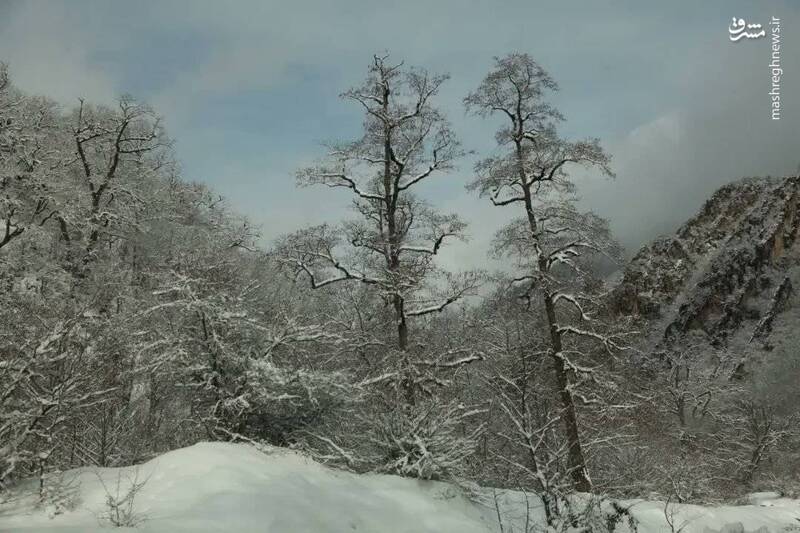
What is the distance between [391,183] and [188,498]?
865 cm

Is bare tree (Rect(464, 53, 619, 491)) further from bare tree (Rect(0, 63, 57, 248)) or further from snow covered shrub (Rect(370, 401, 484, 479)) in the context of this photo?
bare tree (Rect(0, 63, 57, 248))

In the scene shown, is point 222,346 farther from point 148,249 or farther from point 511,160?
point 148,249

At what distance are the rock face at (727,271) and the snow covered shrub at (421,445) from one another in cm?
6595

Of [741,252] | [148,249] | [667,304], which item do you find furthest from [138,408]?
[741,252]

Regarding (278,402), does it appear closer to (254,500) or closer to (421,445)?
(421,445)

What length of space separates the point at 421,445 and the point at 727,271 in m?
88.9

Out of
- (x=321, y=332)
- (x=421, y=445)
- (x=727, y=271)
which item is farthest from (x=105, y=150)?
(x=727, y=271)

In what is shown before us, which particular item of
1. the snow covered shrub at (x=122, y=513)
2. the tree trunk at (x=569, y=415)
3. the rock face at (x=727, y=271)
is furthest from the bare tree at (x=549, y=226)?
the rock face at (x=727, y=271)

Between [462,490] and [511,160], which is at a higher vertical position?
[511,160]

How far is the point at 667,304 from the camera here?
261 ft

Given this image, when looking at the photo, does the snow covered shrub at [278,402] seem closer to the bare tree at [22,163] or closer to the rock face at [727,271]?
the bare tree at [22,163]

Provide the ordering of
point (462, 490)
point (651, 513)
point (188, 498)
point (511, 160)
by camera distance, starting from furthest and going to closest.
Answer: point (511, 160) < point (651, 513) < point (462, 490) < point (188, 498)

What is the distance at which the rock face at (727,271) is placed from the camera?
76.2 m

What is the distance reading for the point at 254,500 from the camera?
609 centimetres
